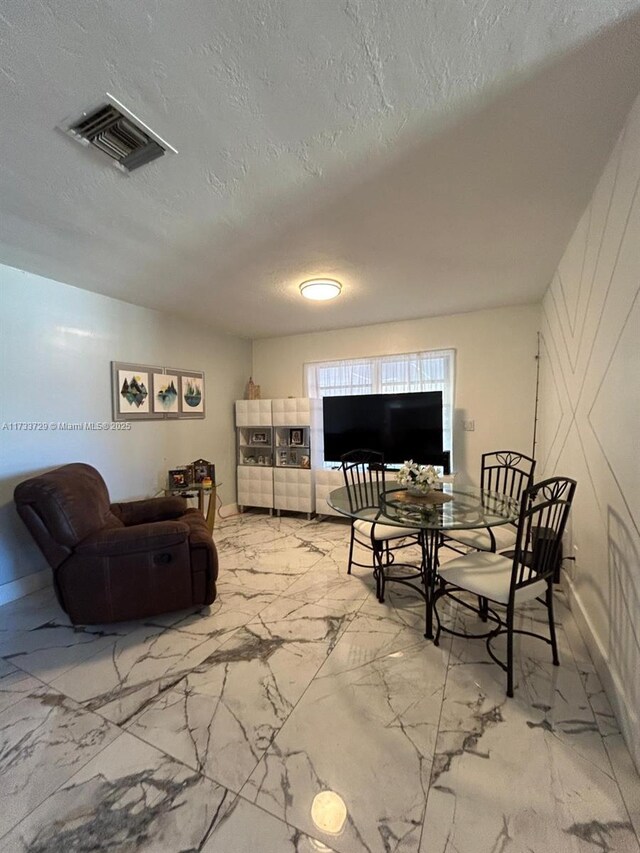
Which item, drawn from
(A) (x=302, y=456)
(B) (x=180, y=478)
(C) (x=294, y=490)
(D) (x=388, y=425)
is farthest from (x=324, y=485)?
(B) (x=180, y=478)

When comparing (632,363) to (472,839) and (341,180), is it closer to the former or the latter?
(341,180)

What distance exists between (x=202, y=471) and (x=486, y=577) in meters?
3.18

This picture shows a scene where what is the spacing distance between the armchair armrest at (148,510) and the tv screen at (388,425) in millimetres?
1971

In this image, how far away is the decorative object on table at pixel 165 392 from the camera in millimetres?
3945

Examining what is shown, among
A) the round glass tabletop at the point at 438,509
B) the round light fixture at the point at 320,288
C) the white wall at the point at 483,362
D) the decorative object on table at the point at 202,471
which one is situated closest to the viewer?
the round glass tabletop at the point at 438,509

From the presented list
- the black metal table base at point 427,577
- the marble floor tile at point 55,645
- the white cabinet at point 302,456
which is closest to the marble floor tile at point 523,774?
the black metal table base at point 427,577

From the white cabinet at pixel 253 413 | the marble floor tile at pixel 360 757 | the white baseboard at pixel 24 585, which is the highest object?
the white cabinet at pixel 253 413

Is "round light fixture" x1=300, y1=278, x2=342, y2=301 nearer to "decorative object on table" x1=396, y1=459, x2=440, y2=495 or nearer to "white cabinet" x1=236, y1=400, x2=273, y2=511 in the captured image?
"decorative object on table" x1=396, y1=459, x2=440, y2=495

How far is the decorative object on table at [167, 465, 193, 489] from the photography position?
12.7 feet

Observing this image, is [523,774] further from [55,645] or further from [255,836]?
[55,645]

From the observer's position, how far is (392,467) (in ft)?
14.3

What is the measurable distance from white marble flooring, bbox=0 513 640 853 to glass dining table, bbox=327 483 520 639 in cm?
32

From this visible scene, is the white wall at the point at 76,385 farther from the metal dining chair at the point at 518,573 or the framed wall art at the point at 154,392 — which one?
the metal dining chair at the point at 518,573

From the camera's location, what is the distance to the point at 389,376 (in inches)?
181
